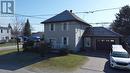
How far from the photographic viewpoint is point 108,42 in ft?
104

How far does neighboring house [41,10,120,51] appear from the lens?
28391 mm

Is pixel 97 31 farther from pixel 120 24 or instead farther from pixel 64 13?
pixel 120 24

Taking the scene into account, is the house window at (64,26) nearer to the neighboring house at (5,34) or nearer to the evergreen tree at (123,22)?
the evergreen tree at (123,22)

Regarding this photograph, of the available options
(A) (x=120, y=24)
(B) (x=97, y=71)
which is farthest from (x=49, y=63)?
(A) (x=120, y=24)

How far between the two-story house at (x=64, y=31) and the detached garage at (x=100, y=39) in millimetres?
1741

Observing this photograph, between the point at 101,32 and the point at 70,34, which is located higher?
the point at 101,32

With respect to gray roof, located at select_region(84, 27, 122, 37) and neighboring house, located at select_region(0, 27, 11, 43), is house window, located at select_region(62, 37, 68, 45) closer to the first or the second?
gray roof, located at select_region(84, 27, 122, 37)

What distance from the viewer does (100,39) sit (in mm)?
31312

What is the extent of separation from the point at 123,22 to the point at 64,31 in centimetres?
2882

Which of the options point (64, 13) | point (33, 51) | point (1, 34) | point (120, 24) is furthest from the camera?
point (1, 34)

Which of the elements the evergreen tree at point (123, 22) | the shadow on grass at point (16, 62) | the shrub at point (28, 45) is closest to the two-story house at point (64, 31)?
the shrub at point (28, 45)

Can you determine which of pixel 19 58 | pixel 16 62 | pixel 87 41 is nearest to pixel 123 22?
pixel 87 41

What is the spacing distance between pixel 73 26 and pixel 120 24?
2820cm

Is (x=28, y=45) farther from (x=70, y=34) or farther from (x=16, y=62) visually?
(x=16, y=62)
